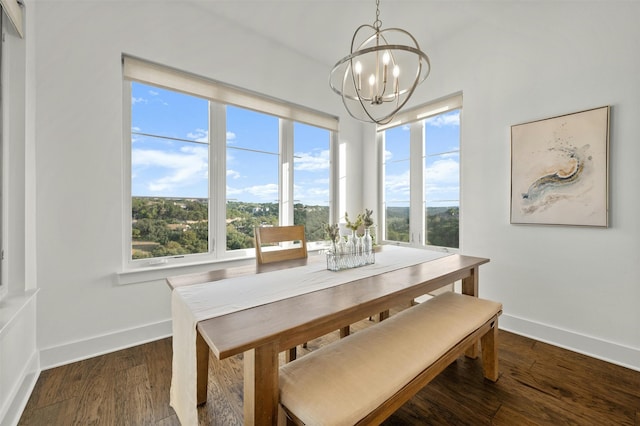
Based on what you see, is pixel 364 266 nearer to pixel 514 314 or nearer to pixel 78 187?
pixel 514 314

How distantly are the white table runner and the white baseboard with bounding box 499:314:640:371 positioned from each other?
1532 millimetres

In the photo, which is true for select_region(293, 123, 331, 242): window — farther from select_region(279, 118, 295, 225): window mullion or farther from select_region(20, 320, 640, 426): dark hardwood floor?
select_region(20, 320, 640, 426): dark hardwood floor

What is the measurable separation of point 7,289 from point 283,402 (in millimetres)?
1939

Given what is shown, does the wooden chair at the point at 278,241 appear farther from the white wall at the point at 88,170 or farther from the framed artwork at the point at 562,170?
the framed artwork at the point at 562,170

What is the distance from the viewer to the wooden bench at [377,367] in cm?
90

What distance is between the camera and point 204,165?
258 cm

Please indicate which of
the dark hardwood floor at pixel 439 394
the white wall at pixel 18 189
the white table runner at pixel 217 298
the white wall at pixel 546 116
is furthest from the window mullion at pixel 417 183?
the white wall at pixel 18 189

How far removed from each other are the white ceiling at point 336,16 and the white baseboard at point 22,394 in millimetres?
3034

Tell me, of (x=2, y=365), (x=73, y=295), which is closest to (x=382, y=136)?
(x=73, y=295)

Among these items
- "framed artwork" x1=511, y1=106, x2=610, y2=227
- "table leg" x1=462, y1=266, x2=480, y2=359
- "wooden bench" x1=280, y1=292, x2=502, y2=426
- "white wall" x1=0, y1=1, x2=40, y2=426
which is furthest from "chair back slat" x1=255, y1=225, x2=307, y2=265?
"framed artwork" x1=511, y1=106, x2=610, y2=227

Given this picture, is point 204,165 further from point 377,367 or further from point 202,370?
point 377,367

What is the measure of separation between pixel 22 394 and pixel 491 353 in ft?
9.19

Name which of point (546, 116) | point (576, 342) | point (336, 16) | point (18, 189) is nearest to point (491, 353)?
point (576, 342)

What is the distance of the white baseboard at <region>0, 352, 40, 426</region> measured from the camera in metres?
1.34
